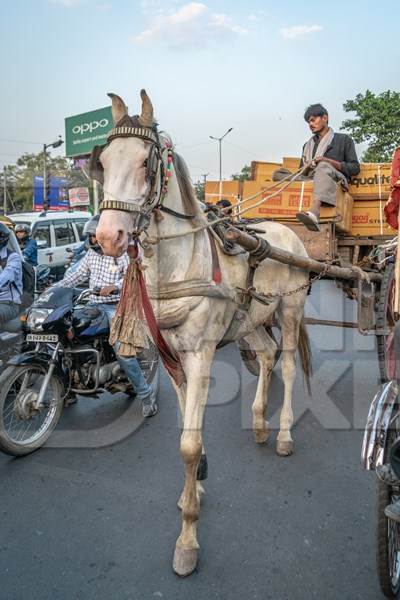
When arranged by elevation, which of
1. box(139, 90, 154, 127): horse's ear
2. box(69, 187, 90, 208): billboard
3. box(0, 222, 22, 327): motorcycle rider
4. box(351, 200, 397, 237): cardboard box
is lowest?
box(0, 222, 22, 327): motorcycle rider

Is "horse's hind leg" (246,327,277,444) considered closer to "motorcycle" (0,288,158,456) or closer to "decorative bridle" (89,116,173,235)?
"motorcycle" (0,288,158,456)

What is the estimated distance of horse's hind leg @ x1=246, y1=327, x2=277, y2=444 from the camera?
3604 mm

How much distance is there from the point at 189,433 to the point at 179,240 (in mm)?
1046

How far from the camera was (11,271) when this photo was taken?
4.25 m

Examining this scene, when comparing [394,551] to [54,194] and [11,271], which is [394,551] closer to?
[11,271]

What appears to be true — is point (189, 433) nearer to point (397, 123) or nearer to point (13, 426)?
point (13, 426)

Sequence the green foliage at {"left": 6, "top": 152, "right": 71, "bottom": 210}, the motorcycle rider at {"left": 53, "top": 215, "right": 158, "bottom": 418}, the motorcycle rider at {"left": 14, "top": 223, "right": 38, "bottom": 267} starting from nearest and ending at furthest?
1. the motorcycle rider at {"left": 53, "top": 215, "right": 158, "bottom": 418}
2. the motorcycle rider at {"left": 14, "top": 223, "right": 38, "bottom": 267}
3. the green foliage at {"left": 6, "top": 152, "right": 71, "bottom": 210}

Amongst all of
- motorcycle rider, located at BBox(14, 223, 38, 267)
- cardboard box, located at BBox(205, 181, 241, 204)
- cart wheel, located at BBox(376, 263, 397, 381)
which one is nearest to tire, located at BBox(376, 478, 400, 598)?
cart wheel, located at BBox(376, 263, 397, 381)

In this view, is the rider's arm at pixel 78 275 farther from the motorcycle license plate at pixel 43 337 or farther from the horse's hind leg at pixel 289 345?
Answer: the horse's hind leg at pixel 289 345

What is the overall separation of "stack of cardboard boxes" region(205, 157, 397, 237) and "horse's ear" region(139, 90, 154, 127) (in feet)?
8.68

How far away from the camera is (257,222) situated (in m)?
3.86

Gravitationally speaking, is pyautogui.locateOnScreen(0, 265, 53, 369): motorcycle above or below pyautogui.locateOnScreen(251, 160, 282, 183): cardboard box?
below

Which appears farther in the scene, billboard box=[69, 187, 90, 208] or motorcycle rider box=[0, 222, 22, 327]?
billboard box=[69, 187, 90, 208]

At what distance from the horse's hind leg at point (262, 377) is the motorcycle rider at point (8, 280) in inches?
89.4
